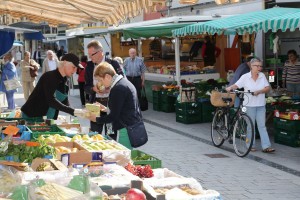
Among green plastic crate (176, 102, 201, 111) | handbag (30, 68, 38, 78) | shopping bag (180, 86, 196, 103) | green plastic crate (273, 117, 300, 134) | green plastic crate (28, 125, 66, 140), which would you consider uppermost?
handbag (30, 68, 38, 78)

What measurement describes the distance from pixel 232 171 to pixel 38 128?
3343mm

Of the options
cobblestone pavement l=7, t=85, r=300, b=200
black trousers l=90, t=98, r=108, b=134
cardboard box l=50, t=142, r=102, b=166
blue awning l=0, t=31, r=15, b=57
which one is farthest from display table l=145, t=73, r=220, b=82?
cardboard box l=50, t=142, r=102, b=166

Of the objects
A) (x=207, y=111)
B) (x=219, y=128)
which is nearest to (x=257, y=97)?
(x=219, y=128)

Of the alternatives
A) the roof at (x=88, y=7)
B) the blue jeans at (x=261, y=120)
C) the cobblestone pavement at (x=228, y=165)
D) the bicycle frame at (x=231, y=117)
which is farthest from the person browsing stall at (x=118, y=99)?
the blue jeans at (x=261, y=120)

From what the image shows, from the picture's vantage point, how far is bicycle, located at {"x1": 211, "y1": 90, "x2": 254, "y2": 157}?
9.89 metres

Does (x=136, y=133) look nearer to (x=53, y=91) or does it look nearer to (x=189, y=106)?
(x=53, y=91)

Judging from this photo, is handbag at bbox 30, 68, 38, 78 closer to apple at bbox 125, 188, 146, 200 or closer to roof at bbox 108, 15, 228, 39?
roof at bbox 108, 15, 228, 39

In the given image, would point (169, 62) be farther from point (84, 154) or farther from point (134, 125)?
point (84, 154)

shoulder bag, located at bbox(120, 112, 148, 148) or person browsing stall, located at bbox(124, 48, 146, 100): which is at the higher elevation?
person browsing stall, located at bbox(124, 48, 146, 100)

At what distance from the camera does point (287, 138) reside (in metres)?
10.7

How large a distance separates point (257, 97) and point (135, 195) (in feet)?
21.3

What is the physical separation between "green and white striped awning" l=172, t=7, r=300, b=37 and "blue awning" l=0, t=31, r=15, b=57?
4.39 metres

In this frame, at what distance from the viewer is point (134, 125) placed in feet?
21.5

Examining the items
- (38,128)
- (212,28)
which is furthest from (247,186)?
(212,28)
